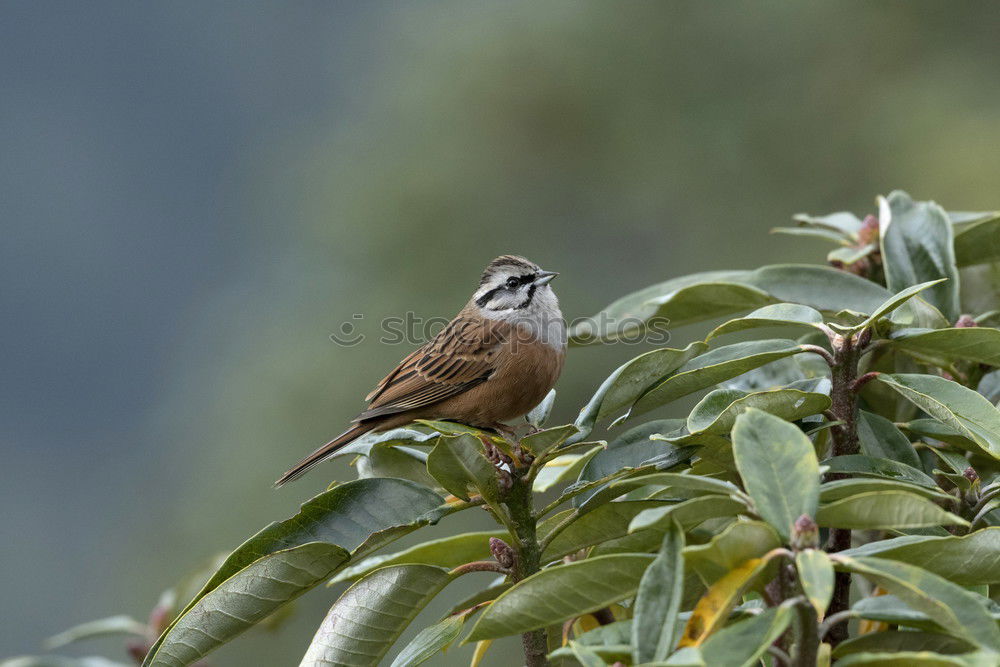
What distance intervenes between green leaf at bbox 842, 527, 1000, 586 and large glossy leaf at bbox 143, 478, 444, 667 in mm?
859

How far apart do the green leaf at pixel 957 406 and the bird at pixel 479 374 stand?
6.34 ft

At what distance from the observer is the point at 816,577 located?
136 cm

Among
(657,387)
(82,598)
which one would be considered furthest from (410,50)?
(657,387)

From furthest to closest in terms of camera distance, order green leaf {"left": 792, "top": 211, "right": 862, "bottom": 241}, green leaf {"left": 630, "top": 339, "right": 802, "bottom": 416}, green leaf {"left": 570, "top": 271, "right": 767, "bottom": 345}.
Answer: green leaf {"left": 792, "top": 211, "right": 862, "bottom": 241} < green leaf {"left": 570, "top": 271, "right": 767, "bottom": 345} < green leaf {"left": 630, "top": 339, "right": 802, "bottom": 416}

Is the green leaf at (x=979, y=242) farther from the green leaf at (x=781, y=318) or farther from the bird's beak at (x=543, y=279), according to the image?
the bird's beak at (x=543, y=279)

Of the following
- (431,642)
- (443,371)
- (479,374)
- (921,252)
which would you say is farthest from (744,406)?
(443,371)

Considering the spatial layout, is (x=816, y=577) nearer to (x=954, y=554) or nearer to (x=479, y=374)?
(x=954, y=554)

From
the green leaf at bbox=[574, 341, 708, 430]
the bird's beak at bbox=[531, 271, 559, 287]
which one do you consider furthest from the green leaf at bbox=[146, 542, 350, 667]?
the bird's beak at bbox=[531, 271, 559, 287]

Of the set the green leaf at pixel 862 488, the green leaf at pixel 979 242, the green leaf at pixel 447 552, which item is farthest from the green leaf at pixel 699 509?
the green leaf at pixel 979 242

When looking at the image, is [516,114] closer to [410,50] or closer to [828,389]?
[410,50]

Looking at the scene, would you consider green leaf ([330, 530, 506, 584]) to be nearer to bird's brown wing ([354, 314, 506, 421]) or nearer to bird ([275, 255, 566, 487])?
bird ([275, 255, 566, 487])

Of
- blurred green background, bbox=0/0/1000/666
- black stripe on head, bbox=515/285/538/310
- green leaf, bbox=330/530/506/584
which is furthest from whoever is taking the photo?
blurred green background, bbox=0/0/1000/666

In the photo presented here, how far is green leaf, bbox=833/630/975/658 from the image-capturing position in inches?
60.7

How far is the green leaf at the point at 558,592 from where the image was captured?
159cm
